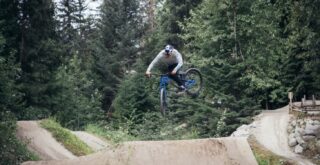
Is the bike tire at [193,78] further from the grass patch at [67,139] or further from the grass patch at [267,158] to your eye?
the grass patch at [67,139]

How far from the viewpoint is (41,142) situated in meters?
21.1

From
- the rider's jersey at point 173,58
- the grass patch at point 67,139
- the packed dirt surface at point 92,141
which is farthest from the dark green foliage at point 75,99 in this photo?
the rider's jersey at point 173,58

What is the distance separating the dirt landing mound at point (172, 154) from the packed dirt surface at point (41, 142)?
340 centimetres


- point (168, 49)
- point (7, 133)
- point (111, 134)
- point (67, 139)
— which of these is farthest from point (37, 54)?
point (168, 49)

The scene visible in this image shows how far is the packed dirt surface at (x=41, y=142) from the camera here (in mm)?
19969

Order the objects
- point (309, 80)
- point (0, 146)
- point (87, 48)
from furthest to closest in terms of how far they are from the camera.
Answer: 1. point (87, 48)
2. point (309, 80)
3. point (0, 146)

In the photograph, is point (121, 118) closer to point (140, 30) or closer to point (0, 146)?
point (140, 30)

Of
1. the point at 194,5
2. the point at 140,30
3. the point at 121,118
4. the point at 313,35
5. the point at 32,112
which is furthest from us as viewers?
the point at 140,30

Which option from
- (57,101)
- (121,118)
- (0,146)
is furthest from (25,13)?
(0,146)

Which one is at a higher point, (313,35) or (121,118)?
(313,35)

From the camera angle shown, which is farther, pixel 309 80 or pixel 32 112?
pixel 309 80

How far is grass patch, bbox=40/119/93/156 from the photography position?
72.1ft

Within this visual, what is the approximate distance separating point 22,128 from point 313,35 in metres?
13.9

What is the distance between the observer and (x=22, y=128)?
71.3 feet
